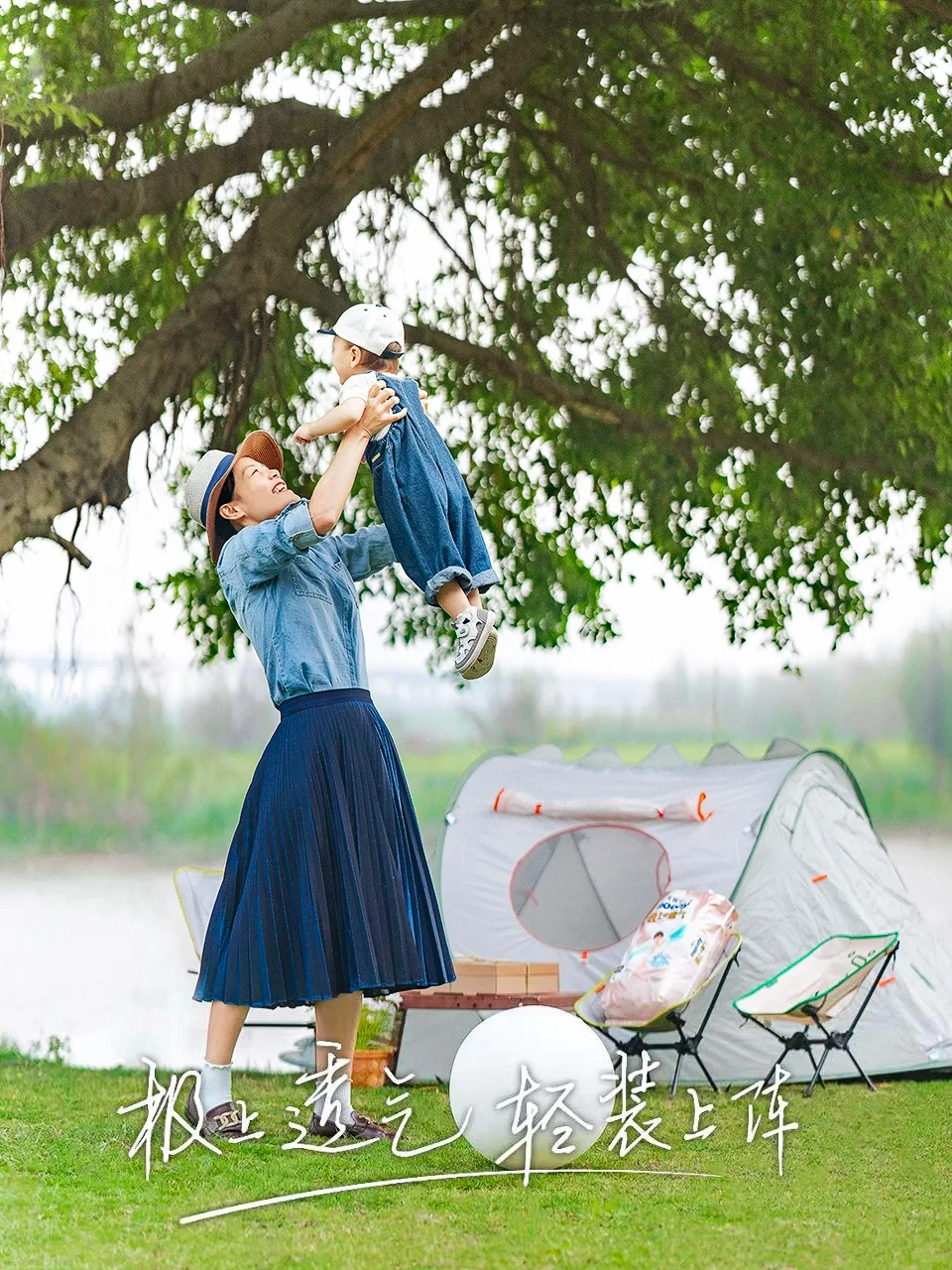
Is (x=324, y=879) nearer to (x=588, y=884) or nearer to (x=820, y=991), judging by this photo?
(x=820, y=991)

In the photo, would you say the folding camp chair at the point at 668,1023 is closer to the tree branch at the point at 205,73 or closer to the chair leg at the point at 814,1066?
the chair leg at the point at 814,1066

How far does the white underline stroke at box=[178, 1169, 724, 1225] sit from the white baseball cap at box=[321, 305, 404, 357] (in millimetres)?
1554

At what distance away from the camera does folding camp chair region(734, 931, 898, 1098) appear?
11.8ft

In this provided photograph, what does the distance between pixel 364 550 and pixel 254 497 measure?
253mm

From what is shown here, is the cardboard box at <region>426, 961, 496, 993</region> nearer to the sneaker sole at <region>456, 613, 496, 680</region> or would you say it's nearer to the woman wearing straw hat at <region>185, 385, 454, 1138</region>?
the woman wearing straw hat at <region>185, 385, 454, 1138</region>

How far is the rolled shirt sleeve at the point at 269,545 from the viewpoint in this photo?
2535mm

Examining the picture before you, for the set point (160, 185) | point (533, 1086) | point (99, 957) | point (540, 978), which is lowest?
point (99, 957)

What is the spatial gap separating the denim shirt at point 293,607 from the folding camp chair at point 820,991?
5.33ft

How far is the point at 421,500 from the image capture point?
253cm

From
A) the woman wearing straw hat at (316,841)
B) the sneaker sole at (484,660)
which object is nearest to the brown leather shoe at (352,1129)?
the woman wearing straw hat at (316,841)

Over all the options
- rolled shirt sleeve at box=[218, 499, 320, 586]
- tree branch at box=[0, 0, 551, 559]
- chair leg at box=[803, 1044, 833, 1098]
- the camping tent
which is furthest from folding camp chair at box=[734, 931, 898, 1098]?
tree branch at box=[0, 0, 551, 559]

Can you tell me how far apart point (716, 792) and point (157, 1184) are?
2550 millimetres

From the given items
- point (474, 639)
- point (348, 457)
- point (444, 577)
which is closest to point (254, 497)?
point (348, 457)

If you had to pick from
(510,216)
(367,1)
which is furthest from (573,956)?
(367,1)
